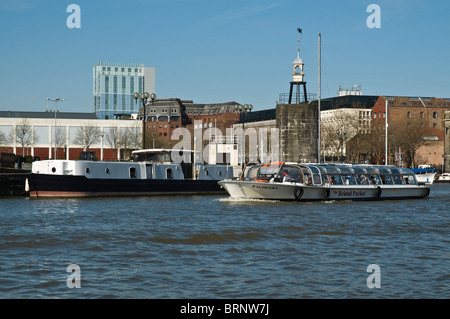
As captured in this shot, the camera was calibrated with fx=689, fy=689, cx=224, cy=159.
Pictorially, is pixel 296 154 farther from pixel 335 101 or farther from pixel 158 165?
pixel 335 101

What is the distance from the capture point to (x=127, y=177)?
53.0 metres

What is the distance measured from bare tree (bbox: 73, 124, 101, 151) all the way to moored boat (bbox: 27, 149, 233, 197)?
82.5 metres

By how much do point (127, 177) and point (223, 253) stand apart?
32.7 m

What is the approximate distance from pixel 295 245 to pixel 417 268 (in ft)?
17.2

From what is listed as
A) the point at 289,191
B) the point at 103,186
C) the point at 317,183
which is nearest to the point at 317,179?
the point at 317,183

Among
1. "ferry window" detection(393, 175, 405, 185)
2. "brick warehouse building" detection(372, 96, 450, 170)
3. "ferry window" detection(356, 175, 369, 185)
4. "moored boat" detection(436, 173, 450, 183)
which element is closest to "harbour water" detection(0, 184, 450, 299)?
"ferry window" detection(356, 175, 369, 185)

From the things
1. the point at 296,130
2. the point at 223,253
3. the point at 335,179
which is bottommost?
the point at 223,253

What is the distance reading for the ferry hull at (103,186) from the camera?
161 feet

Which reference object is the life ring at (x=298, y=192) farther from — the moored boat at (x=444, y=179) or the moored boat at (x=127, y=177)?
the moored boat at (x=444, y=179)

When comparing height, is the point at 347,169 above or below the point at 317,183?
above

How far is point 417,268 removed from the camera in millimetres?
18500

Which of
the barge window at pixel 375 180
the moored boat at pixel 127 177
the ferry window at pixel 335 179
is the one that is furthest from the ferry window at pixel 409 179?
the moored boat at pixel 127 177

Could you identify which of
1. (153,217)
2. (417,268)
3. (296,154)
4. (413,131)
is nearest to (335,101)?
(413,131)

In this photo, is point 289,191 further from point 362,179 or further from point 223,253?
point 223,253
